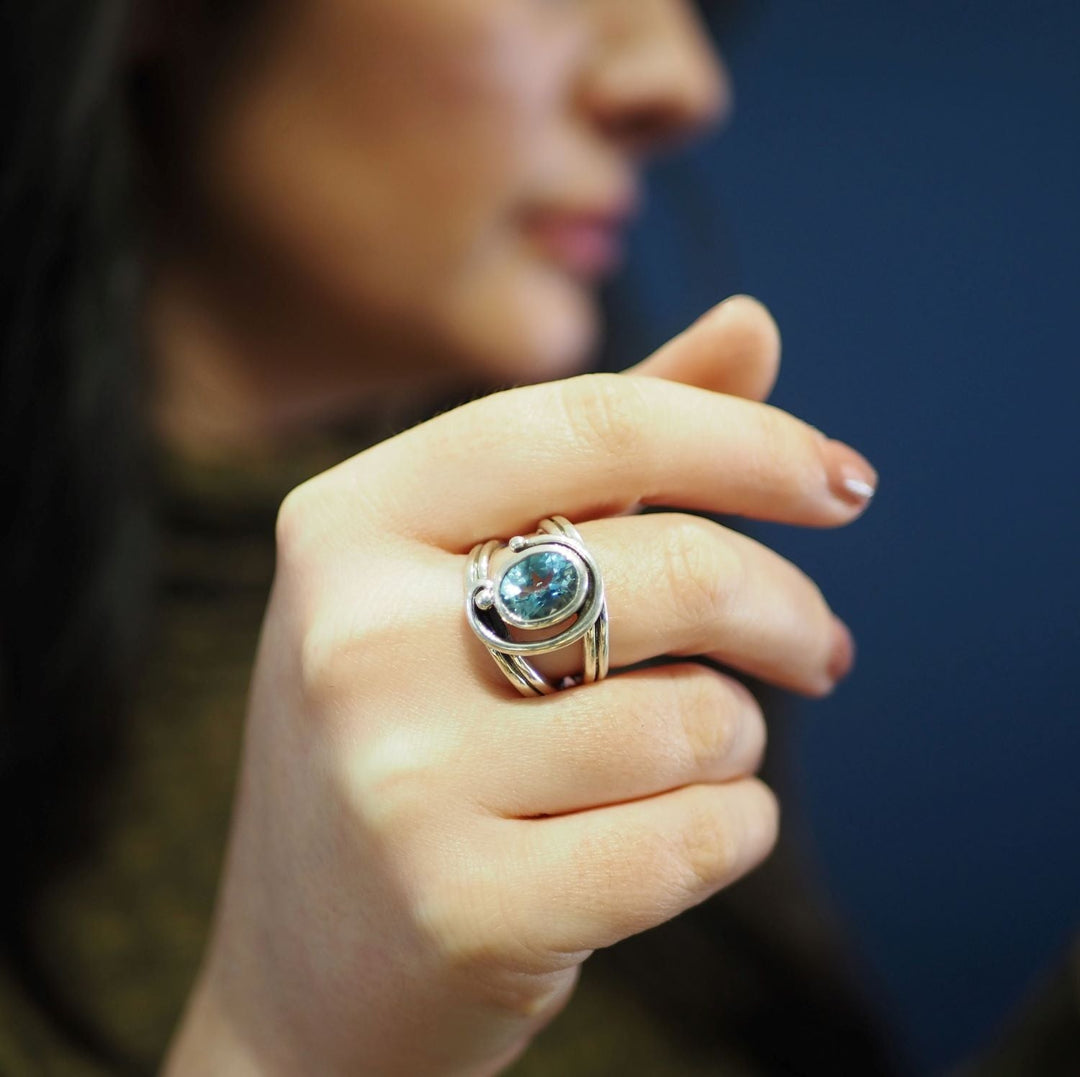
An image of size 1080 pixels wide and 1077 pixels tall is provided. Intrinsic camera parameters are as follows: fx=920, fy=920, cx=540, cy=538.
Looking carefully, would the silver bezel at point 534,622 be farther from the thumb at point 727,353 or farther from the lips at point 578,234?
the lips at point 578,234

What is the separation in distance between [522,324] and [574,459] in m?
0.66

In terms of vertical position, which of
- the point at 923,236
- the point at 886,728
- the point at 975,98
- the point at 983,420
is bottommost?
the point at 886,728

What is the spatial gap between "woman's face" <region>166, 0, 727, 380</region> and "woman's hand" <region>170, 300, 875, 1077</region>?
1.73 ft

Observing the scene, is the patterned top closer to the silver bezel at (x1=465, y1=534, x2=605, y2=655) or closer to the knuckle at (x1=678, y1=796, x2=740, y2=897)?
the knuckle at (x1=678, y1=796, x2=740, y2=897)

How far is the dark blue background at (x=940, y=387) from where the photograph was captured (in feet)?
5.51

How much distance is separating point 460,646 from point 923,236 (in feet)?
5.20

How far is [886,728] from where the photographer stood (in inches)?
71.1

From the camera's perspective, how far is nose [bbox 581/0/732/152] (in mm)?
1013

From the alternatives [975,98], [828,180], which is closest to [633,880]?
[828,180]

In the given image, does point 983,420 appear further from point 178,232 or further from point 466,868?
point 466,868

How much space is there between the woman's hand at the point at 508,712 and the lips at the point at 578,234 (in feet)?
1.89

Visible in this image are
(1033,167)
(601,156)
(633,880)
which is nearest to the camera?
(633,880)

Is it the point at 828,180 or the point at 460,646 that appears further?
the point at 828,180

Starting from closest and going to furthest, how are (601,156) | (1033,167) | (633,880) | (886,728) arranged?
(633,880), (601,156), (1033,167), (886,728)
